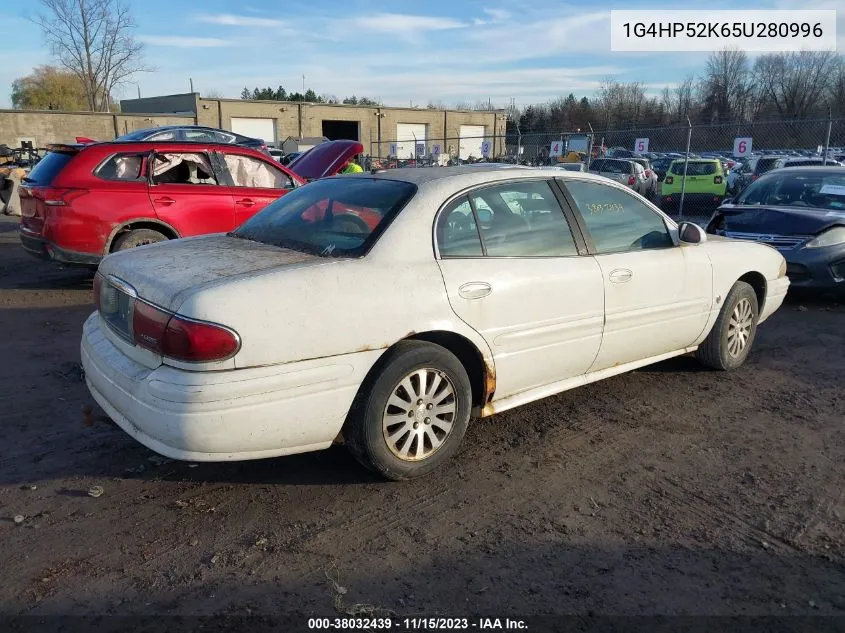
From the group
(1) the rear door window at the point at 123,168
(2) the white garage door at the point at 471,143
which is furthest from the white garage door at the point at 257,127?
(1) the rear door window at the point at 123,168

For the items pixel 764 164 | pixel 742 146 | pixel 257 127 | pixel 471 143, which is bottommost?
pixel 764 164

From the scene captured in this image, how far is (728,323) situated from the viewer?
17.2ft

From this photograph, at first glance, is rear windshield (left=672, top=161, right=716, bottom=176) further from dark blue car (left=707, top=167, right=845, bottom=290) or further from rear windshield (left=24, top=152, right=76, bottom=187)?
rear windshield (left=24, top=152, right=76, bottom=187)

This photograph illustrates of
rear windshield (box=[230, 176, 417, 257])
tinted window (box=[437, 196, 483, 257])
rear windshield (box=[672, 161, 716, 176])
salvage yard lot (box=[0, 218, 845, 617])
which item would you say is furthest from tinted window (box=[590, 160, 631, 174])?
tinted window (box=[437, 196, 483, 257])

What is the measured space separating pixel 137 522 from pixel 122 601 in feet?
1.96

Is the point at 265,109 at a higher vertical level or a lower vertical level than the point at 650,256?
higher

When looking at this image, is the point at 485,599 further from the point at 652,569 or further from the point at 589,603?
the point at 652,569

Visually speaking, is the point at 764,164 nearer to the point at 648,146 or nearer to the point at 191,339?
the point at 648,146

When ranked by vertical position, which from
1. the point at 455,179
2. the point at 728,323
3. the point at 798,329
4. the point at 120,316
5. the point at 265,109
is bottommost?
the point at 798,329

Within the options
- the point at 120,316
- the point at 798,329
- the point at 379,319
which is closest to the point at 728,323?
the point at 798,329

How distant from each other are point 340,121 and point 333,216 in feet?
171

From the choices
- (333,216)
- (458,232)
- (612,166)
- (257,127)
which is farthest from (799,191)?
(257,127)

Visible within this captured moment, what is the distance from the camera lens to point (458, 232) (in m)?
3.74

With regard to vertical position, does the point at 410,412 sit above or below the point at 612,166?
below
